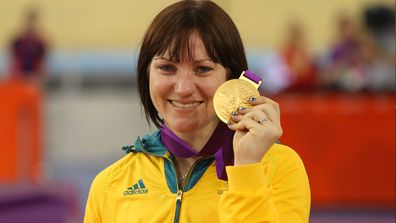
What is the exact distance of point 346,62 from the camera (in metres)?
11.0

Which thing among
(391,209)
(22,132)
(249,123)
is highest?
(249,123)

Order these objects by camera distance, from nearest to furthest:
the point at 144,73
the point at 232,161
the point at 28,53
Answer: the point at 232,161 → the point at 144,73 → the point at 28,53

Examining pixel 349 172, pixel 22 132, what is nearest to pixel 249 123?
pixel 349 172

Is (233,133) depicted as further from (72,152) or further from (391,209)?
(72,152)

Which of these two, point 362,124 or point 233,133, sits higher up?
point 233,133

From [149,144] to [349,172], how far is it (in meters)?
6.42

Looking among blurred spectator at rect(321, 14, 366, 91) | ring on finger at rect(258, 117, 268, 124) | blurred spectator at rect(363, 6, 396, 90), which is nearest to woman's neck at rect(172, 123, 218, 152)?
ring on finger at rect(258, 117, 268, 124)

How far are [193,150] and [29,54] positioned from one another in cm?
1042

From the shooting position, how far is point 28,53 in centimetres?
1320

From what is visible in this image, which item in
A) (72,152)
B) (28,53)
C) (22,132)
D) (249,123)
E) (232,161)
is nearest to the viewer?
(249,123)

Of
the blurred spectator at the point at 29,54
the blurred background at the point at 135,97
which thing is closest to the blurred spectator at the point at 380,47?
the blurred background at the point at 135,97

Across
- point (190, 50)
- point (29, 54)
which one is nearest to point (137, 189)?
point (190, 50)

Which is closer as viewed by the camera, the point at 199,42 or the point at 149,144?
the point at 199,42

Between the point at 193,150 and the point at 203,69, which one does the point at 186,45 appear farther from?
the point at 193,150
